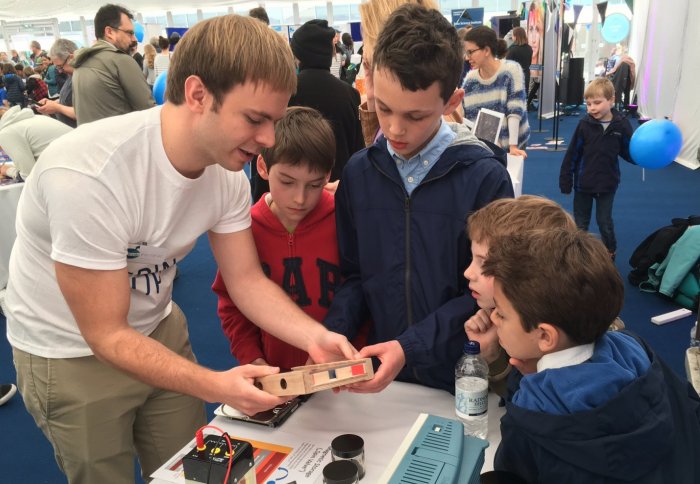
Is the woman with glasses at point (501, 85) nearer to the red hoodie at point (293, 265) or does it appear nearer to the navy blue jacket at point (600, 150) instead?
the navy blue jacket at point (600, 150)

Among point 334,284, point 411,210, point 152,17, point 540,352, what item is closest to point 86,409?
point 334,284

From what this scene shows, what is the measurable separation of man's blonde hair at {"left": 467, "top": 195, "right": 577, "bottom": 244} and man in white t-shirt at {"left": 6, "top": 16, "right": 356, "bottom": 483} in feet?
1.43

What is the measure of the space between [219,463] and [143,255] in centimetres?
59

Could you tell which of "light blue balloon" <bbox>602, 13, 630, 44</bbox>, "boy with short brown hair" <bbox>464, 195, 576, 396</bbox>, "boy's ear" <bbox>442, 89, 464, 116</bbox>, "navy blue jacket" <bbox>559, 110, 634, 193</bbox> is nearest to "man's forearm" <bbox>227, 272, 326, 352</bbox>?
"boy with short brown hair" <bbox>464, 195, 576, 396</bbox>

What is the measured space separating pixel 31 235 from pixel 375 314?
2.99ft

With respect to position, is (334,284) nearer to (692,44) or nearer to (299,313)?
(299,313)

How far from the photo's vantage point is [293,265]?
1761 mm

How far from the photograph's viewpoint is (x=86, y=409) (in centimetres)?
147

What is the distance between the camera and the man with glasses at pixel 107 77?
383 centimetres

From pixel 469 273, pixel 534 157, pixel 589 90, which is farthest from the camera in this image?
pixel 534 157

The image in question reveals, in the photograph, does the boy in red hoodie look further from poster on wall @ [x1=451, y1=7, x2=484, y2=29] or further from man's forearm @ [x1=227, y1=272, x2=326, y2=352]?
poster on wall @ [x1=451, y1=7, x2=484, y2=29]

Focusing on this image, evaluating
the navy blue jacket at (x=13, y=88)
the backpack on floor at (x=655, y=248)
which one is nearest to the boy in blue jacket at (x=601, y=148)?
the backpack on floor at (x=655, y=248)

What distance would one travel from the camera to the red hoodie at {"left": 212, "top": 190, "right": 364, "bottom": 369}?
175 cm

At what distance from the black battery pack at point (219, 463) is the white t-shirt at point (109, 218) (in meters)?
0.44
